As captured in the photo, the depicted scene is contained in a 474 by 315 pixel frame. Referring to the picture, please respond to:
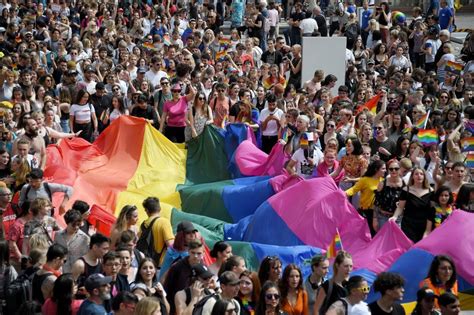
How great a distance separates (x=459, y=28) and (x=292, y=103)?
13929 millimetres

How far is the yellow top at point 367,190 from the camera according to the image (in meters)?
14.1

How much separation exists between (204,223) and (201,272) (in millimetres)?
4513

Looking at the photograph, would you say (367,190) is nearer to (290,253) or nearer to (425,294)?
(290,253)

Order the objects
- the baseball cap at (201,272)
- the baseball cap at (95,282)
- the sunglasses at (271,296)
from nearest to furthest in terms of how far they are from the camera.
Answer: the baseball cap at (95,282) → the sunglasses at (271,296) → the baseball cap at (201,272)

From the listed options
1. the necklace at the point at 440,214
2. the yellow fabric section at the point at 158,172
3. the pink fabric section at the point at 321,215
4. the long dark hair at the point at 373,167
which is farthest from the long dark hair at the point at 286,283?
the yellow fabric section at the point at 158,172

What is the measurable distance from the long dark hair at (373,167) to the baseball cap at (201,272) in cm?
367

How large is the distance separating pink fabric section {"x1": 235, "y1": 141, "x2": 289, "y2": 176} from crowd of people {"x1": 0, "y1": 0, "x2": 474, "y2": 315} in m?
0.36

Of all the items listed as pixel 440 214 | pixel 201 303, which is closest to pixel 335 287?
pixel 201 303

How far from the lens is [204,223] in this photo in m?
15.2

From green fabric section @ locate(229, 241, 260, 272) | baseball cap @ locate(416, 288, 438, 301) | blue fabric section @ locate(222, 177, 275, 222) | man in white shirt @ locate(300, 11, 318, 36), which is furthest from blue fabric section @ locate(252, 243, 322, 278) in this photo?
man in white shirt @ locate(300, 11, 318, 36)

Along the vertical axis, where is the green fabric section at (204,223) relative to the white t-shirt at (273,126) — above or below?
below

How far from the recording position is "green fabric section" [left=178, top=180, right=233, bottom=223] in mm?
16109

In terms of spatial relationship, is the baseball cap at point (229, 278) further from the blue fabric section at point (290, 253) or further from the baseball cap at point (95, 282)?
the blue fabric section at point (290, 253)

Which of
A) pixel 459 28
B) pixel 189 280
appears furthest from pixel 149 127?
pixel 459 28
